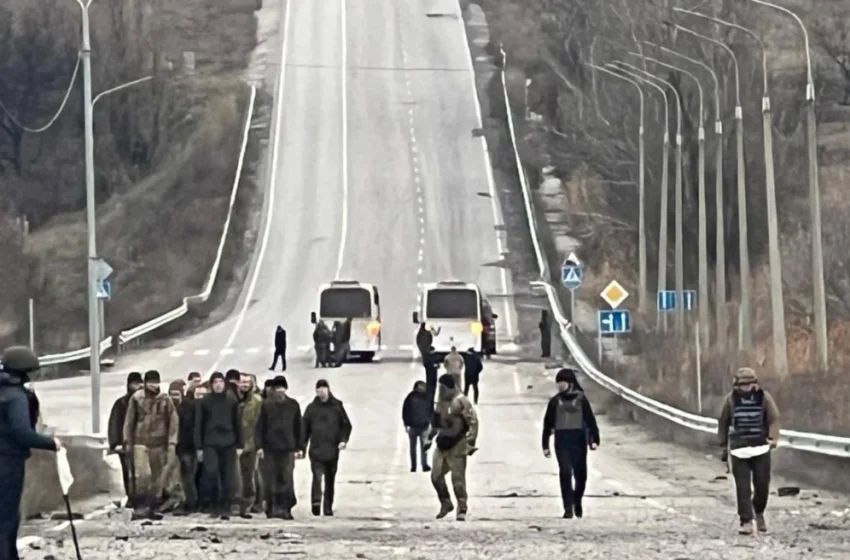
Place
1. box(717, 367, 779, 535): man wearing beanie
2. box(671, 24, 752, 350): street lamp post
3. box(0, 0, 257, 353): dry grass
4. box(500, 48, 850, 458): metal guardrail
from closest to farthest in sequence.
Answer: box(717, 367, 779, 535): man wearing beanie, box(500, 48, 850, 458): metal guardrail, box(671, 24, 752, 350): street lamp post, box(0, 0, 257, 353): dry grass

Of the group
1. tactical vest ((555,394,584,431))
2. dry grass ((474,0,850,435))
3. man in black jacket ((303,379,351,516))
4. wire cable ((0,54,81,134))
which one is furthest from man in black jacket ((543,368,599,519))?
wire cable ((0,54,81,134))

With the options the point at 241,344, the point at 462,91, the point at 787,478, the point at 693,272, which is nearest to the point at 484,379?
the point at 241,344

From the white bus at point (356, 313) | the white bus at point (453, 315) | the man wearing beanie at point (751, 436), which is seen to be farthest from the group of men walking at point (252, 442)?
the white bus at point (356, 313)

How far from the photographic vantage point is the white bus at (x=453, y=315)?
53.8 m

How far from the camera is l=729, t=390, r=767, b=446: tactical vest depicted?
19984 millimetres

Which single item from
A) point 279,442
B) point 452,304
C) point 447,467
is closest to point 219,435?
point 279,442

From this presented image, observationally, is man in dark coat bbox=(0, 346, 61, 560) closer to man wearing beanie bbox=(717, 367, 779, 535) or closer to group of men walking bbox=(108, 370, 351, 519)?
man wearing beanie bbox=(717, 367, 779, 535)

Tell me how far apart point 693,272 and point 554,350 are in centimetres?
1916

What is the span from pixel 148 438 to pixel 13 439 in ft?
32.0

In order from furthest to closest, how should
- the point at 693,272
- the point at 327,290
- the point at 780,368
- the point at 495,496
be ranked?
the point at 693,272 → the point at 327,290 → the point at 780,368 → the point at 495,496

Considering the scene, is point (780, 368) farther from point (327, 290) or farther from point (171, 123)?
point (171, 123)

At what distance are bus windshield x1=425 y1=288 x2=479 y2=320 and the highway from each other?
158cm

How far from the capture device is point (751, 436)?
20000mm

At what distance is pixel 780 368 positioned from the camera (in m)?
38.3
